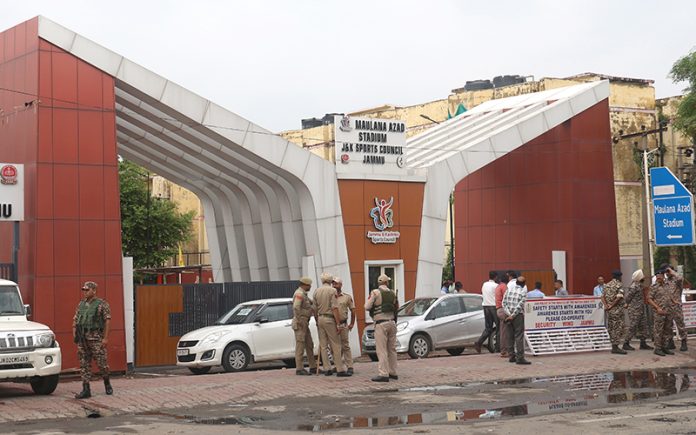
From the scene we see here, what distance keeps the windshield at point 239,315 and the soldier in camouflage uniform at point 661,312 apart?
8.08 m

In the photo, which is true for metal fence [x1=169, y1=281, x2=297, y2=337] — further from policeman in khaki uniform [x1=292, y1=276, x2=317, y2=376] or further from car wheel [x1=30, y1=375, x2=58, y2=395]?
car wheel [x1=30, y1=375, x2=58, y2=395]

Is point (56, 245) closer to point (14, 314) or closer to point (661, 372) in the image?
point (14, 314)

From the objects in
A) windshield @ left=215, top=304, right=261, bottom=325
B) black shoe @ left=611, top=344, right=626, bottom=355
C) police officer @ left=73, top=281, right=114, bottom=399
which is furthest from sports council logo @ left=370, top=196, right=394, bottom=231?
police officer @ left=73, top=281, right=114, bottom=399

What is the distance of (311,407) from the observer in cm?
1346

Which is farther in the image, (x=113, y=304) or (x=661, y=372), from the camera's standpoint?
(x=113, y=304)

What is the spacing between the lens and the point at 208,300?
75.8 feet

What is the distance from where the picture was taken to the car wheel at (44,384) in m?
15.0

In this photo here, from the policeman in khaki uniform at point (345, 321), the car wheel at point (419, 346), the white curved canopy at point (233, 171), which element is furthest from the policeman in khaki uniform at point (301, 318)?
the white curved canopy at point (233, 171)

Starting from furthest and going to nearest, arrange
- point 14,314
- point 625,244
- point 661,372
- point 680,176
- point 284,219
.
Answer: point 625,244 → point 680,176 → point 284,219 → point 661,372 → point 14,314

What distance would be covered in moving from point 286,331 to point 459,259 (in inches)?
555

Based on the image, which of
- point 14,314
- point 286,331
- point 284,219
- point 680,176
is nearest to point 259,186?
point 284,219

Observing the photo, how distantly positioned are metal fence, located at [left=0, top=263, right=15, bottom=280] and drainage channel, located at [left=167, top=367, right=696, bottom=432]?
27.5 ft

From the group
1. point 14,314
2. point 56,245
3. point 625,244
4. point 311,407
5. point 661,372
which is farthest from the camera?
point 625,244

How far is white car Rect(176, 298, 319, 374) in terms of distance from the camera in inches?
771
